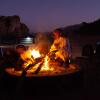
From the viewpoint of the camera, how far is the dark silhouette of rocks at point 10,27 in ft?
58.1

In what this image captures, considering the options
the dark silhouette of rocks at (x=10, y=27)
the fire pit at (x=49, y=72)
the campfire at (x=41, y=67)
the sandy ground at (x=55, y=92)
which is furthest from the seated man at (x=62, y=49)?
the dark silhouette of rocks at (x=10, y=27)

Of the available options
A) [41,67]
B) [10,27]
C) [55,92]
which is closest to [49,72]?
[41,67]

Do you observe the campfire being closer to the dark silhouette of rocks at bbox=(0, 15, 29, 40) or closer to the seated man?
the seated man

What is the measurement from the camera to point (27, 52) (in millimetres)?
8570

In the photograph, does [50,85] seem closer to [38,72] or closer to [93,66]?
[38,72]

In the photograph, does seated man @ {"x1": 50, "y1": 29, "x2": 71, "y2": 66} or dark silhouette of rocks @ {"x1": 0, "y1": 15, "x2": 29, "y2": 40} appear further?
dark silhouette of rocks @ {"x1": 0, "y1": 15, "x2": 29, "y2": 40}

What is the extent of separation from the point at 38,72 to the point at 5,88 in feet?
3.77

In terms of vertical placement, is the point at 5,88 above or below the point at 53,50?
below

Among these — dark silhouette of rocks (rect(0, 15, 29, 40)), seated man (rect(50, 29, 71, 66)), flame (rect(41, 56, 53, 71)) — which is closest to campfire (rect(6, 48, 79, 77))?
flame (rect(41, 56, 53, 71))

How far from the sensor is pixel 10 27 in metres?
18.1

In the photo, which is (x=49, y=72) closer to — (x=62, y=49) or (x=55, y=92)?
(x=55, y=92)

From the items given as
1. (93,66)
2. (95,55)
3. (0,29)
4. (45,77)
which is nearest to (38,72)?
(45,77)

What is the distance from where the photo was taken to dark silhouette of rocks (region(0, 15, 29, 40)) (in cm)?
1770

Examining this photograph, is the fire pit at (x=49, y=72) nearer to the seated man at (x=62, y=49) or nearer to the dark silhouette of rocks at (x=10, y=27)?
the seated man at (x=62, y=49)
